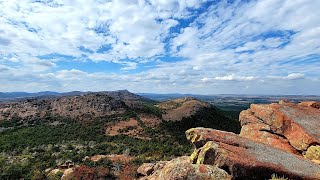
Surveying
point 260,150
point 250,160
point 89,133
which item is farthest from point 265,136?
point 89,133

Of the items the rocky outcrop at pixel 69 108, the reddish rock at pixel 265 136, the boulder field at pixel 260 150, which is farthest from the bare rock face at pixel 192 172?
the rocky outcrop at pixel 69 108

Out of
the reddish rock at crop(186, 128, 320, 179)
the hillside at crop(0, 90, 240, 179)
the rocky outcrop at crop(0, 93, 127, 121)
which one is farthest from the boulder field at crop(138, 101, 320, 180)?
the rocky outcrop at crop(0, 93, 127, 121)

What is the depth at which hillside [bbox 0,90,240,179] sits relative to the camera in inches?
2461

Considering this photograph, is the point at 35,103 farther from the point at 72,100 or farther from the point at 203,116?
the point at 203,116

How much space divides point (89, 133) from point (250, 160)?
322 feet

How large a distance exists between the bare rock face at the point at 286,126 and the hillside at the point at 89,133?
24086 mm

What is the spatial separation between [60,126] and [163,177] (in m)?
112

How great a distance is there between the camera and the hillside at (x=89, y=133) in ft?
205

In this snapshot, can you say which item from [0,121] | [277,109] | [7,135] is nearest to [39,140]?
[7,135]

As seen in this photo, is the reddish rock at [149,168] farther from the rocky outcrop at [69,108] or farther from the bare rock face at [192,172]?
the rocky outcrop at [69,108]

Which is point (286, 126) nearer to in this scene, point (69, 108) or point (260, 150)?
point (260, 150)

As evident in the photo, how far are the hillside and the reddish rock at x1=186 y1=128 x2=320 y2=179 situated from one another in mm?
27365

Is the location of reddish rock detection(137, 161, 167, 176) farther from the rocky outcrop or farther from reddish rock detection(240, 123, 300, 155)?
the rocky outcrop

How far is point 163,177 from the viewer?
1341 cm
